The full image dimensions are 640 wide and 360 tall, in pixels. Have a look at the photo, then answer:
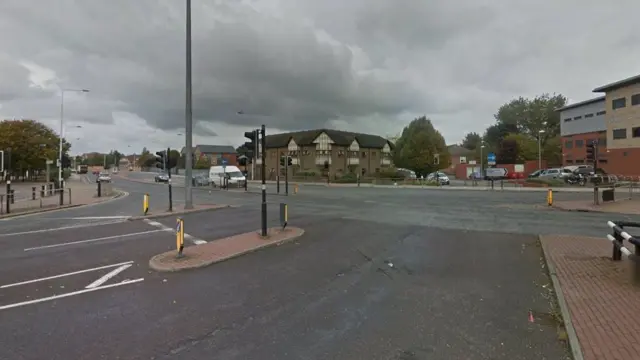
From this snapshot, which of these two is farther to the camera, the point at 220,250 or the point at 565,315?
the point at 220,250

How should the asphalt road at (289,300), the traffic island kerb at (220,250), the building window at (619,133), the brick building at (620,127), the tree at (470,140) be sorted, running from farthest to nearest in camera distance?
the tree at (470,140)
the building window at (619,133)
the brick building at (620,127)
the traffic island kerb at (220,250)
the asphalt road at (289,300)

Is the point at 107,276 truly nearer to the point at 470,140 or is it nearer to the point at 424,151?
the point at 424,151

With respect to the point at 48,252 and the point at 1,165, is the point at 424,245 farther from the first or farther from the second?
the point at 1,165

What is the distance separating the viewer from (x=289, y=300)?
5398 millimetres

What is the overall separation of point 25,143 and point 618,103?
2972 inches

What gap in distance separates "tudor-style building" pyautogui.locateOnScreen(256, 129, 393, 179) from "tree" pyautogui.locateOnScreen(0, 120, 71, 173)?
32.5 meters

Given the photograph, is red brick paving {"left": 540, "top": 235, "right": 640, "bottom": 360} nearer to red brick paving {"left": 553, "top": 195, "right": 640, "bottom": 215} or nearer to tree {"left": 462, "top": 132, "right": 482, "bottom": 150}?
red brick paving {"left": 553, "top": 195, "right": 640, "bottom": 215}

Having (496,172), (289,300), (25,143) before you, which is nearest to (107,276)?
(289,300)

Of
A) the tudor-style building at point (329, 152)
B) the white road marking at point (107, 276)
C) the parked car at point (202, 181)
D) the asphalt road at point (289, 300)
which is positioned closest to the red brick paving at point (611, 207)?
the asphalt road at point (289, 300)

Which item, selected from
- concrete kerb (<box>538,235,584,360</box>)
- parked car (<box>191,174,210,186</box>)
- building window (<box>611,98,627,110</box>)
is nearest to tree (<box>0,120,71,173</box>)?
parked car (<box>191,174,210,186</box>)

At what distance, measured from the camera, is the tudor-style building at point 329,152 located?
208ft

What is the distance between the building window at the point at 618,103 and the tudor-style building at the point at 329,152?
35962 mm

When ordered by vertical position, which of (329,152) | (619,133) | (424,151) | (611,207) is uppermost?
(619,133)

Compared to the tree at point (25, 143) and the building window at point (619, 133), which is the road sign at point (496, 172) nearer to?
the building window at point (619, 133)
